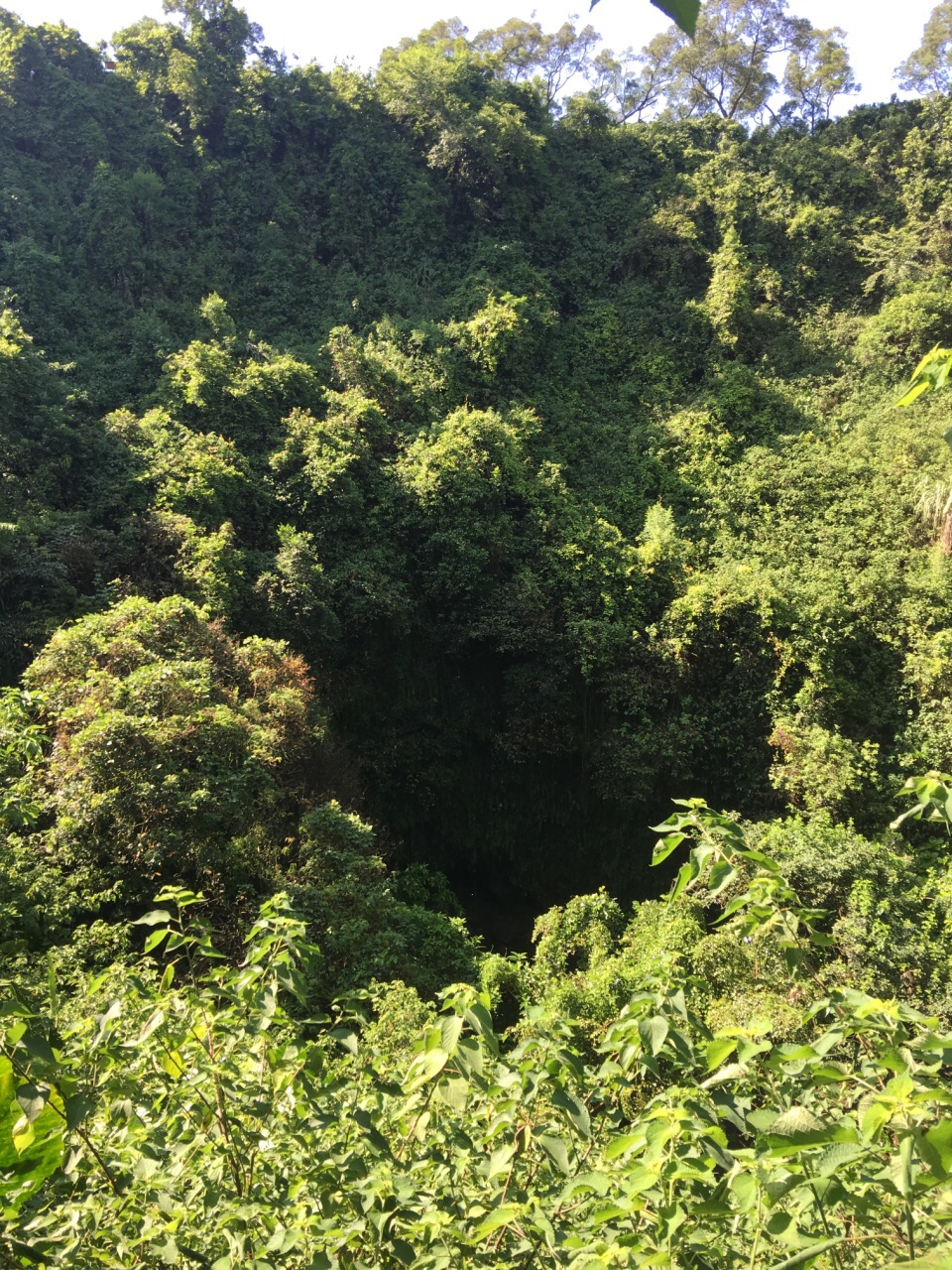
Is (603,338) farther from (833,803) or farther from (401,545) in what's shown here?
(833,803)

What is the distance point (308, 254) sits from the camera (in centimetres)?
1378

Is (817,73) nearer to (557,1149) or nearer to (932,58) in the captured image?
(932,58)

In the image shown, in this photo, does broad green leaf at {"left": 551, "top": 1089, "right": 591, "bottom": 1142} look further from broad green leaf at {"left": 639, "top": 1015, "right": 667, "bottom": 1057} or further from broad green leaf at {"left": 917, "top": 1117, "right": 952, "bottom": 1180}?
broad green leaf at {"left": 917, "top": 1117, "right": 952, "bottom": 1180}

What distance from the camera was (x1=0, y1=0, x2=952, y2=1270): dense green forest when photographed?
1.19 meters

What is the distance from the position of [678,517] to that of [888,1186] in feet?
32.6

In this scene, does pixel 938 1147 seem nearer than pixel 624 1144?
Yes

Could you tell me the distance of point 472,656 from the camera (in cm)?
928

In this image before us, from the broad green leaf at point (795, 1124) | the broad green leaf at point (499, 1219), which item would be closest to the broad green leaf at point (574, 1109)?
the broad green leaf at point (499, 1219)

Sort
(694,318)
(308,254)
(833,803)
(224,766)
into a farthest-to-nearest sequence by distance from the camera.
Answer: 1. (308,254)
2. (694,318)
3. (833,803)
4. (224,766)

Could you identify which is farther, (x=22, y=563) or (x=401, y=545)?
(x=401, y=545)

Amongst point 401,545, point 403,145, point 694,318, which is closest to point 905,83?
point 694,318

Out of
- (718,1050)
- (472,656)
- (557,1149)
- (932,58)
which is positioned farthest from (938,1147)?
(932,58)

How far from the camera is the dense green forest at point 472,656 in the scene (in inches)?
46.7

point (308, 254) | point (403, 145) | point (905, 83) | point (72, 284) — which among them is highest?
point (905, 83)
